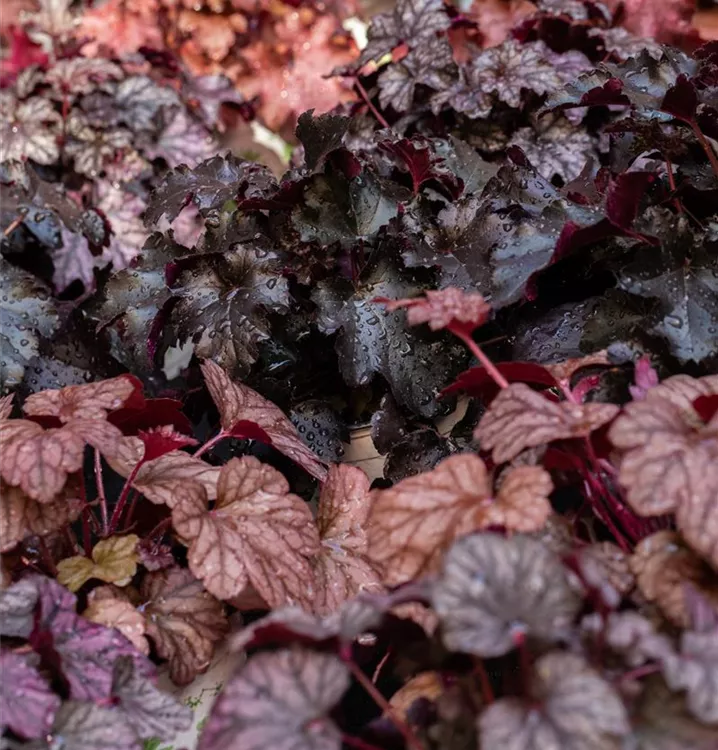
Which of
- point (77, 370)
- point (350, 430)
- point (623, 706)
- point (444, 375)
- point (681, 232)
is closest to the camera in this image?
point (623, 706)

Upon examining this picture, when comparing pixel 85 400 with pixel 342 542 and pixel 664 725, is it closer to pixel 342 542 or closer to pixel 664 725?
pixel 342 542

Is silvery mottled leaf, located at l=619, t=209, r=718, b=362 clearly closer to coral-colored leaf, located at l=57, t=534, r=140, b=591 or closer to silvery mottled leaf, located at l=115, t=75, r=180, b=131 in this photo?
coral-colored leaf, located at l=57, t=534, r=140, b=591

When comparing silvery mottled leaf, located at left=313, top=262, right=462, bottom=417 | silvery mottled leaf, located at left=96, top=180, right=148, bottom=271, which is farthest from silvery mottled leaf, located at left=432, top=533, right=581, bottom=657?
silvery mottled leaf, located at left=96, top=180, right=148, bottom=271

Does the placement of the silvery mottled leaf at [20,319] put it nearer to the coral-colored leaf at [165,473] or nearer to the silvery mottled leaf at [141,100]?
Answer: the coral-colored leaf at [165,473]

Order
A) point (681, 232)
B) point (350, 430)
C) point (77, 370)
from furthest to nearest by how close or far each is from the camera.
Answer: point (77, 370)
point (350, 430)
point (681, 232)

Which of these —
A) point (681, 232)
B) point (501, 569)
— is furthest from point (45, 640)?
point (681, 232)

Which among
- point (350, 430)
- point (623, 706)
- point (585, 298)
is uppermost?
point (623, 706)

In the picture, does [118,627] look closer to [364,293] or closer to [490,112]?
[364,293]
